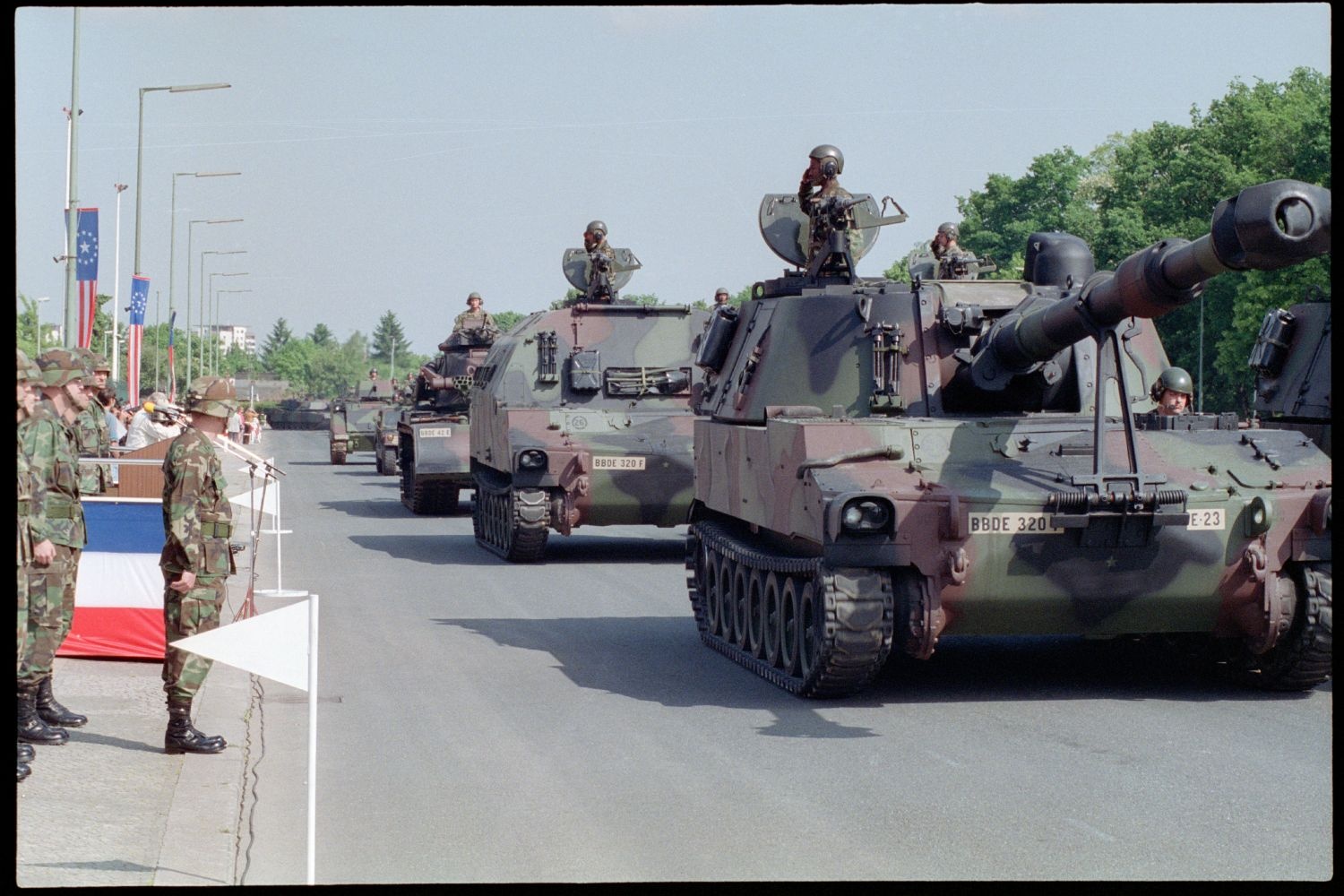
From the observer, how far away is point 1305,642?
33.2 feet

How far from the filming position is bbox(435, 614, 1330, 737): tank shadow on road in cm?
1041

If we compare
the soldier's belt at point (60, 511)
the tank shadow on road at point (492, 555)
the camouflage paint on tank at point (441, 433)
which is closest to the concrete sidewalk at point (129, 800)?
the soldier's belt at point (60, 511)

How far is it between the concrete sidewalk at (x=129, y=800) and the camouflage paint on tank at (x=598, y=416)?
Result: 8.25m

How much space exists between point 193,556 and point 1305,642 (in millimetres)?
5761

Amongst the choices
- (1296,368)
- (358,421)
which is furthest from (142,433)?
(358,421)

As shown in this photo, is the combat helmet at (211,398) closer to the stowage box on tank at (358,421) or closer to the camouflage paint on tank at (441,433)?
the camouflage paint on tank at (441,433)

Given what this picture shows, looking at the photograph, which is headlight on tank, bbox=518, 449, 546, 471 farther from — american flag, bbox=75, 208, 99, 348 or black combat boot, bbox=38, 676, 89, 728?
black combat boot, bbox=38, 676, 89, 728

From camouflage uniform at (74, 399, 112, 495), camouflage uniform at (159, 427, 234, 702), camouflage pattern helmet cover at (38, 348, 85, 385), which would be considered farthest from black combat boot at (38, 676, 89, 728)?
camouflage uniform at (74, 399, 112, 495)

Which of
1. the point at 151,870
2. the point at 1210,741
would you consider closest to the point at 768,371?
the point at 1210,741

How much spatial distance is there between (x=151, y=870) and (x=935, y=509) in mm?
4669

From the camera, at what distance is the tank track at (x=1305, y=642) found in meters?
10.0

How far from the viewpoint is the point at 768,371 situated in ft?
40.1

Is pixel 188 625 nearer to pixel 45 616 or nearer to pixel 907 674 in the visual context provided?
pixel 45 616

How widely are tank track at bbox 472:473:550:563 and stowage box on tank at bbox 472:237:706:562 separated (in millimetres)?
19
